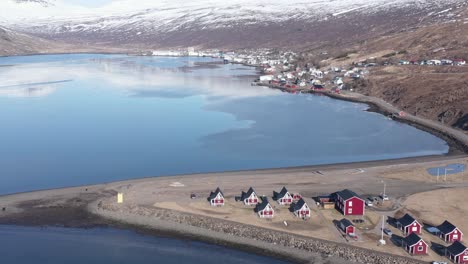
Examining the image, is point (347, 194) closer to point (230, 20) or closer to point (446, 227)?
point (446, 227)

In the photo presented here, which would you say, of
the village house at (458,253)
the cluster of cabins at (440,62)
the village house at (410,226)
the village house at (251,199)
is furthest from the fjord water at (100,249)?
the cluster of cabins at (440,62)

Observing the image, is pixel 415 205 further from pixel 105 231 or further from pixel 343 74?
pixel 343 74

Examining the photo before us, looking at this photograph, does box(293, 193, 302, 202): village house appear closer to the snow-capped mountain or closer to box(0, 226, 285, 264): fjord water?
box(0, 226, 285, 264): fjord water

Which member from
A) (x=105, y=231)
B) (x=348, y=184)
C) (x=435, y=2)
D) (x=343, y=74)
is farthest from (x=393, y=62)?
(x=435, y=2)

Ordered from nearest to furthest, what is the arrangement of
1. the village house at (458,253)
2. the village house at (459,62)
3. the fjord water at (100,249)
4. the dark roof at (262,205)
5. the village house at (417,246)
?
the village house at (458,253) → the village house at (417,246) → the fjord water at (100,249) → the dark roof at (262,205) → the village house at (459,62)

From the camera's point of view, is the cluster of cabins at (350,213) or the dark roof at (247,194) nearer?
the cluster of cabins at (350,213)

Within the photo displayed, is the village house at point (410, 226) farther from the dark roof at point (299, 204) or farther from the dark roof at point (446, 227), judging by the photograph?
the dark roof at point (299, 204)
